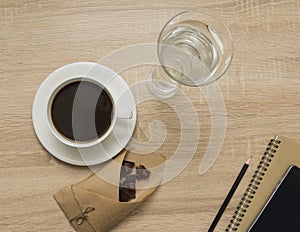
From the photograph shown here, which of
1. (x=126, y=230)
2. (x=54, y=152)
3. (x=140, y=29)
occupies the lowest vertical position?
(x=126, y=230)

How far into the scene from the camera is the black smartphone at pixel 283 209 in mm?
1130

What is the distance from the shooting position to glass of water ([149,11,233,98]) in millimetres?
1091

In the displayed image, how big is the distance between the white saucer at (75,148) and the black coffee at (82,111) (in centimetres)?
1

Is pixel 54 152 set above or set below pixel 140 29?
below

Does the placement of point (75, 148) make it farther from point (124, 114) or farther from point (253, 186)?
point (253, 186)

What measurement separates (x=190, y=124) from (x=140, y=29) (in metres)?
0.17

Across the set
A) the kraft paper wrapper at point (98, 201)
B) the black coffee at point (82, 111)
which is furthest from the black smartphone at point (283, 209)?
the black coffee at point (82, 111)

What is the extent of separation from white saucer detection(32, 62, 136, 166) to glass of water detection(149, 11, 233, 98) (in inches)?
3.8

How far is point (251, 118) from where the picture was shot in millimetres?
1162

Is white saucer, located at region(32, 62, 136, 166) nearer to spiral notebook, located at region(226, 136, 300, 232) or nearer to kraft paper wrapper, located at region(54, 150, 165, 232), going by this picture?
kraft paper wrapper, located at region(54, 150, 165, 232)

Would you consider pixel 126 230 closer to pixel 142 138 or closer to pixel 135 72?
pixel 142 138

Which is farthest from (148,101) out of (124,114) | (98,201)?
(98,201)

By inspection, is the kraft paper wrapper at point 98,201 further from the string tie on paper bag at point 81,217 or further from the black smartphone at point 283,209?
the black smartphone at point 283,209

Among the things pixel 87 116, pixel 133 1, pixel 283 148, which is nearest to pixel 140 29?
pixel 133 1
